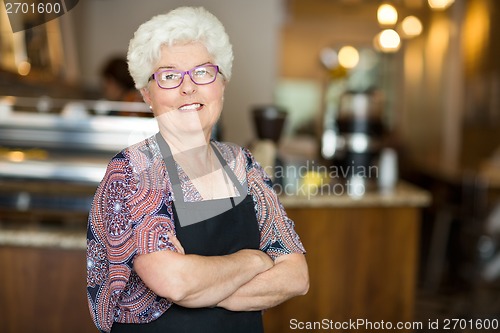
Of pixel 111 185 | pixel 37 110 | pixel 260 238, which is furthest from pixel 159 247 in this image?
pixel 37 110

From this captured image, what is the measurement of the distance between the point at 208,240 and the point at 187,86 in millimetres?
293

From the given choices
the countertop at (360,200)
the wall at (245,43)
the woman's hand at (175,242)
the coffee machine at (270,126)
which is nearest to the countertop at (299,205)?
the countertop at (360,200)

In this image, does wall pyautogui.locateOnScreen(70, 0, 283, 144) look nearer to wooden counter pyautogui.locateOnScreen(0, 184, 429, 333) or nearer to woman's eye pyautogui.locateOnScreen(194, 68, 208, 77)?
wooden counter pyautogui.locateOnScreen(0, 184, 429, 333)

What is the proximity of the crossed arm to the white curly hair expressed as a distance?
323 millimetres

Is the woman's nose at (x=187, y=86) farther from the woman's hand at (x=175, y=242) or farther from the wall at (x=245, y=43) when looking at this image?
the wall at (x=245, y=43)

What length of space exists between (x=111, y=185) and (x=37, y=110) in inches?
51.3

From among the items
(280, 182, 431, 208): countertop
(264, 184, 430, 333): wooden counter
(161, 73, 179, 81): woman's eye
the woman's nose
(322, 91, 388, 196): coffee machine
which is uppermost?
(161, 73, 179, 81): woman's eye

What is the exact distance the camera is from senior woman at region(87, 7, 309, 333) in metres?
1.18

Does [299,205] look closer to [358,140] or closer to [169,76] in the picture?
[358,140]

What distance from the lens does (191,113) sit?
1216 mm

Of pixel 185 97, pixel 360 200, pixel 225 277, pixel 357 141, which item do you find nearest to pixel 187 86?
pixel 185 97

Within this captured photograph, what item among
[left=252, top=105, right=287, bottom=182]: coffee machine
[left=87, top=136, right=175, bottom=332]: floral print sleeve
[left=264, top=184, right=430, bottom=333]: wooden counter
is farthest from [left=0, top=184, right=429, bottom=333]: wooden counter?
[left=87, top=136, right=175, bottom=332]: floral print sleeve

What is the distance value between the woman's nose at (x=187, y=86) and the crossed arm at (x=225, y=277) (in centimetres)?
27

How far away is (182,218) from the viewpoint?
4.01 ft
